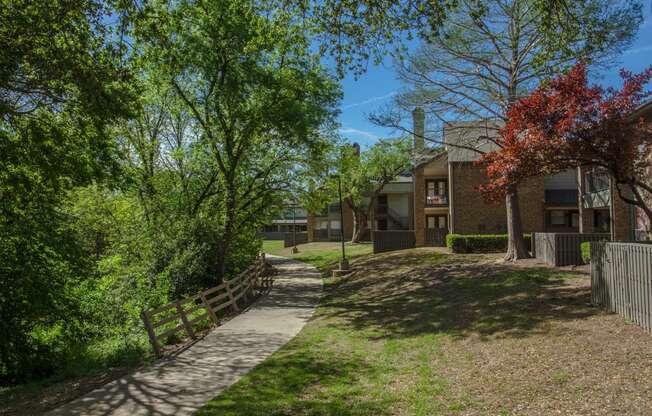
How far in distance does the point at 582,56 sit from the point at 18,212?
53.4 feet

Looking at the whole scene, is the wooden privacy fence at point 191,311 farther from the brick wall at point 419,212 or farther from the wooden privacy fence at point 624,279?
the brick wall at point 419,212

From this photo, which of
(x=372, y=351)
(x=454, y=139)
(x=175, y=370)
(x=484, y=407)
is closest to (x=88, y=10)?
(x=175, y=370)

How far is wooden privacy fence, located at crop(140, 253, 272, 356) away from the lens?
10.5 m

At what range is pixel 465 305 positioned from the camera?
42.2 ft

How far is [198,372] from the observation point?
8.77 metres

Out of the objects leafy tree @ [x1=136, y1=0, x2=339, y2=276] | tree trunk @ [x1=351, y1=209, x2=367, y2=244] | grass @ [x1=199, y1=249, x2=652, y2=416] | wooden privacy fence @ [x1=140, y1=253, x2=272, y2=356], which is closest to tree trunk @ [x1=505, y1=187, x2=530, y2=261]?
grass @ [x1=199, y1=249, x2=652, y2=416]

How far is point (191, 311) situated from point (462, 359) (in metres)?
6.95

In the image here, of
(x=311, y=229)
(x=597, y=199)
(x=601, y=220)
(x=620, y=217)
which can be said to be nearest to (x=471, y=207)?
(x=597, y=199)

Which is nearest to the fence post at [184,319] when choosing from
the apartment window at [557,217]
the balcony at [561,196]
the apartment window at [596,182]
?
the apartment window at [596,182]

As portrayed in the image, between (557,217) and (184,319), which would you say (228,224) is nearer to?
(184,319)

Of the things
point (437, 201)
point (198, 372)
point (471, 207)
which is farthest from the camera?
point (437, 201)

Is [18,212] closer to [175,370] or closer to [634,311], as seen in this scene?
[175,370]

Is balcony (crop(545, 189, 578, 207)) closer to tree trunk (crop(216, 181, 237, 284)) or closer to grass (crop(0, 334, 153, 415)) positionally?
tree trunk (crop(216, 181, 237, 284))

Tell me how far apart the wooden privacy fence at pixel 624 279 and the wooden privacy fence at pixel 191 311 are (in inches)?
368
